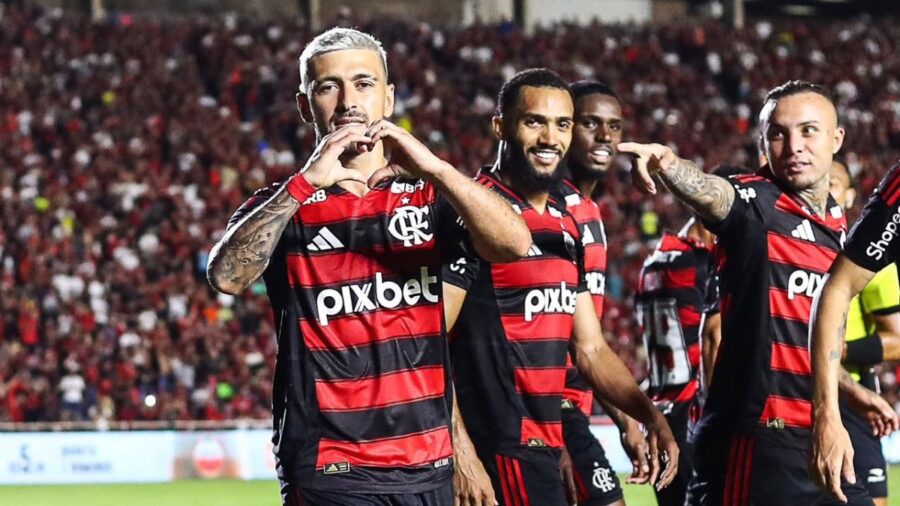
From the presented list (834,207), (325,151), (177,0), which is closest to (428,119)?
(177,0)

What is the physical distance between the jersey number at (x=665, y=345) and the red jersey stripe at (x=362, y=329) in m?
3.73

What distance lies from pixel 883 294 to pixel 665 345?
1676 mm

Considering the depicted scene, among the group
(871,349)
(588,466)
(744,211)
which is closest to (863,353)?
(871,349)

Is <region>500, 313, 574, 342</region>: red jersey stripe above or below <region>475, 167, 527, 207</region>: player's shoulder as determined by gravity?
below

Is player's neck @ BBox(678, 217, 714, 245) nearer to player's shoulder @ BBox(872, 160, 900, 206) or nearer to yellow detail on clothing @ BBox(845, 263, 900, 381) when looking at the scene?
yellow detail on clothing @ BBox(845, 263, 900, 381)

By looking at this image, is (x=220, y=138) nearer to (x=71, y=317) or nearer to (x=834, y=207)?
(x=71, y=317)

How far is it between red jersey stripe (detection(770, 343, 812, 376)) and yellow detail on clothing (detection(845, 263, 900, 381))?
70 centimetres

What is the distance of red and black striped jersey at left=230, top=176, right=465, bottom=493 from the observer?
4.44 metres

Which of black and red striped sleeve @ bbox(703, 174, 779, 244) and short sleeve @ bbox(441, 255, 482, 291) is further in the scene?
black and red striped sleeve @ bbox(703, 174, 779, 244)

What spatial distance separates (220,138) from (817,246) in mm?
20015

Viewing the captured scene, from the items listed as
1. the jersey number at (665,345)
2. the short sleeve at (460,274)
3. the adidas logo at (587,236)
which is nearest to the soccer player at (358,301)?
the short sleeve at (460,274)

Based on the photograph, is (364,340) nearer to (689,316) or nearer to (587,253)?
(587,253)

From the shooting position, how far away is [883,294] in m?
6.54

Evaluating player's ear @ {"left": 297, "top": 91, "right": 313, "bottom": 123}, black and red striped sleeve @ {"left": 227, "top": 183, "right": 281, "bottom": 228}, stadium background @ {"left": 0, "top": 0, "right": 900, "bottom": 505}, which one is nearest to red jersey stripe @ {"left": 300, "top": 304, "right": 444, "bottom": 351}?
black and red striped sleeve @ {"left": 227, "top": 183, "right": 281, "bottom": 228}
